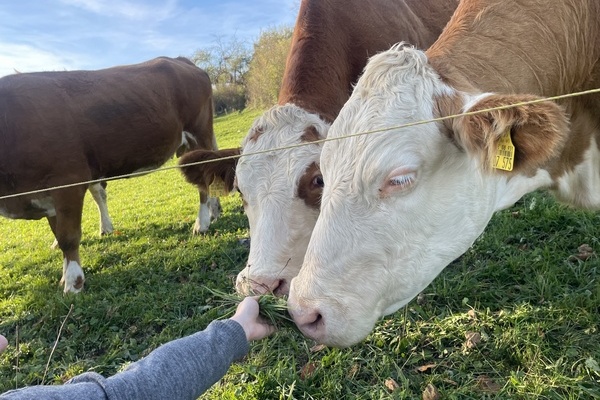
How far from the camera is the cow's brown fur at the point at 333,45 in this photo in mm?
4027

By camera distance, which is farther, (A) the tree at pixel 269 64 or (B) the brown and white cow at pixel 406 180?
(A) the tree at pixel 269 64

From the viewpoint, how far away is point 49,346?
4.32 m

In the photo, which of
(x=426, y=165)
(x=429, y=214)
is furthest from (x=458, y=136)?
(x=429, y=214)

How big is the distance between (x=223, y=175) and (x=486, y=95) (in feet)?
9.05

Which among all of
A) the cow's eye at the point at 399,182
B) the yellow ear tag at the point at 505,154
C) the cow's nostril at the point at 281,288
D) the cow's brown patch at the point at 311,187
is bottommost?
the cow's nostril at the point at 281,288

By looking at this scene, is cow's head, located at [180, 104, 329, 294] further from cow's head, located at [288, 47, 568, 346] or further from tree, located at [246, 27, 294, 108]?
tree, located at [246, 27, 294, 108]

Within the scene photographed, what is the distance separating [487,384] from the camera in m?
2.72

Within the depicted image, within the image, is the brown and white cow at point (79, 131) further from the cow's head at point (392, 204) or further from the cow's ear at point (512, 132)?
the cow's ear at point (512, 132)

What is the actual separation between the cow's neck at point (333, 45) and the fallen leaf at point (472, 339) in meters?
1.82

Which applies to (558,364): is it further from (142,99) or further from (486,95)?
(142,99)

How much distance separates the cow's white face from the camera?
10.1ft

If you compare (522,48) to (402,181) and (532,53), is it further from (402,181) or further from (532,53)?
(402,181)

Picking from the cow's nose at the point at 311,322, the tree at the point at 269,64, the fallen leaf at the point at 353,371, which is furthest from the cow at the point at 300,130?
the tree at the point at 269,64

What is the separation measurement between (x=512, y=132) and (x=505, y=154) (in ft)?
0.30
